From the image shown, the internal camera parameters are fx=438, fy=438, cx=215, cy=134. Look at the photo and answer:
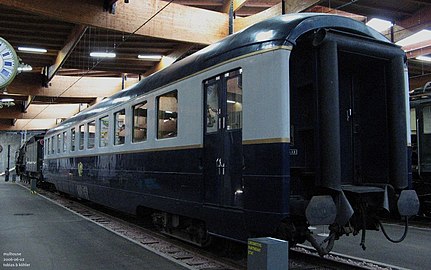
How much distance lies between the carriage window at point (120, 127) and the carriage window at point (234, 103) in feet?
13.7

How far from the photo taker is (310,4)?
11.5 m

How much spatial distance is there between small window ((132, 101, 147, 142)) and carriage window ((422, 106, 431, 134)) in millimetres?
7286

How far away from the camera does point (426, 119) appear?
Answer: 11.3 metres

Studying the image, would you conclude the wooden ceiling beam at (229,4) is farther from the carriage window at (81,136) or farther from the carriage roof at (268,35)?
the carriage roof at (268,35)

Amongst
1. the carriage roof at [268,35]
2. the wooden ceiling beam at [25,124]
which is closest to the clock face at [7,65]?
the carriage roof at [268,35]

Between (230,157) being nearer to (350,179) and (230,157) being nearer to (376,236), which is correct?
(350,179)

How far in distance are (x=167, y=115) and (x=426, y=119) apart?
7.29 meters

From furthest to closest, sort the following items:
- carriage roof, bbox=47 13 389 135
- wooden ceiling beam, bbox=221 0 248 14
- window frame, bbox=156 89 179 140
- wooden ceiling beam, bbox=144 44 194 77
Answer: wooden ceiling beam, bbox=144 44 194 77 → wooden ceiling beam, bbox=221 0 248 14 → window frame, bbox=156 89 179 140 → carriage roof, bbox=47 13 389 135

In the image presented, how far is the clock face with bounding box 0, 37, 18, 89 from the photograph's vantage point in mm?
8398

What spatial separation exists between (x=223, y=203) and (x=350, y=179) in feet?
6.16

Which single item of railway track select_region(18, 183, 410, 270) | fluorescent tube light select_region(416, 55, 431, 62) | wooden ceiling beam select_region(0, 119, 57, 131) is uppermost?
fluorescent tube light select_region(416, 55, 431, 62)

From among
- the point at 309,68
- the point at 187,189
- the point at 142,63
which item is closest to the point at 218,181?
the point at 187,189

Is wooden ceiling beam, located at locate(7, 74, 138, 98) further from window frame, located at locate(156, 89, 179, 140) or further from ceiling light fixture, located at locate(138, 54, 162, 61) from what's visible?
window frame, located at locate(156, 89, 179, 140)

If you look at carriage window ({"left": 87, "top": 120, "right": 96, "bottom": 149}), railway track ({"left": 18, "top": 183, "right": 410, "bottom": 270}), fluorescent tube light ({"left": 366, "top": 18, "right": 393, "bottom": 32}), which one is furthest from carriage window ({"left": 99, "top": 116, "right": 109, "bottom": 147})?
fluorescent tube light ({"left": 366, "top": 18, "right": 393, "bottom": 32})
